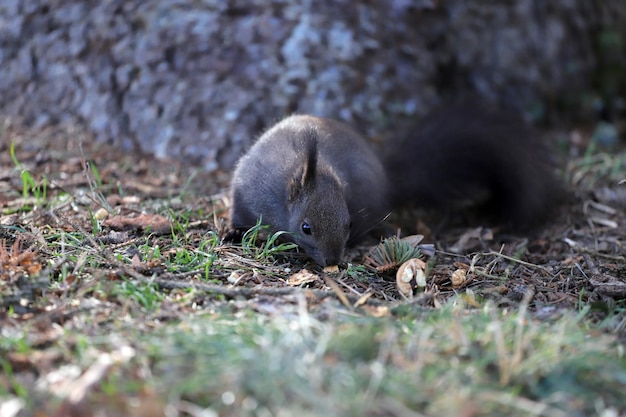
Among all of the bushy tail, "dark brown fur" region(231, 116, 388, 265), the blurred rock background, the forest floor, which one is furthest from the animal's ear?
the blurred rock background

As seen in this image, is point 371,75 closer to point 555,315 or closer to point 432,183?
point 432,183

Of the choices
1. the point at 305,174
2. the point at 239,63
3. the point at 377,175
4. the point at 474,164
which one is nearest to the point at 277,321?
the point at 305,174

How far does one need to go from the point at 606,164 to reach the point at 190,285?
3754 millimetres

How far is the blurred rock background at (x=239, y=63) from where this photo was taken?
5.35 metres

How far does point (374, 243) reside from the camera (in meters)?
4.38

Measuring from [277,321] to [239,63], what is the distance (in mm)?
3322

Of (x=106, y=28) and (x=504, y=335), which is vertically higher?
(x=106, y=28)

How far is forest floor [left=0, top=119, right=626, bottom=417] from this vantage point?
6.66ft

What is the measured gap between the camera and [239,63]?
5.38 meters

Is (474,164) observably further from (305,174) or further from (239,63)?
(239,63)

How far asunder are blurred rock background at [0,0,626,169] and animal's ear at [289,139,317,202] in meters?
1.38

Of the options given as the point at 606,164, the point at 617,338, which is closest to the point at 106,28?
the point at 606,164

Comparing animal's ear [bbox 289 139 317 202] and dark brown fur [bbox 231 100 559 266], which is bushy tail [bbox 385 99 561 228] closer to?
dark brown fur [bbox 231 100 559 266]

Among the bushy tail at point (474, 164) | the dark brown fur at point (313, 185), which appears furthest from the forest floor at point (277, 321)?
the bushy tail at point (474, 164)
